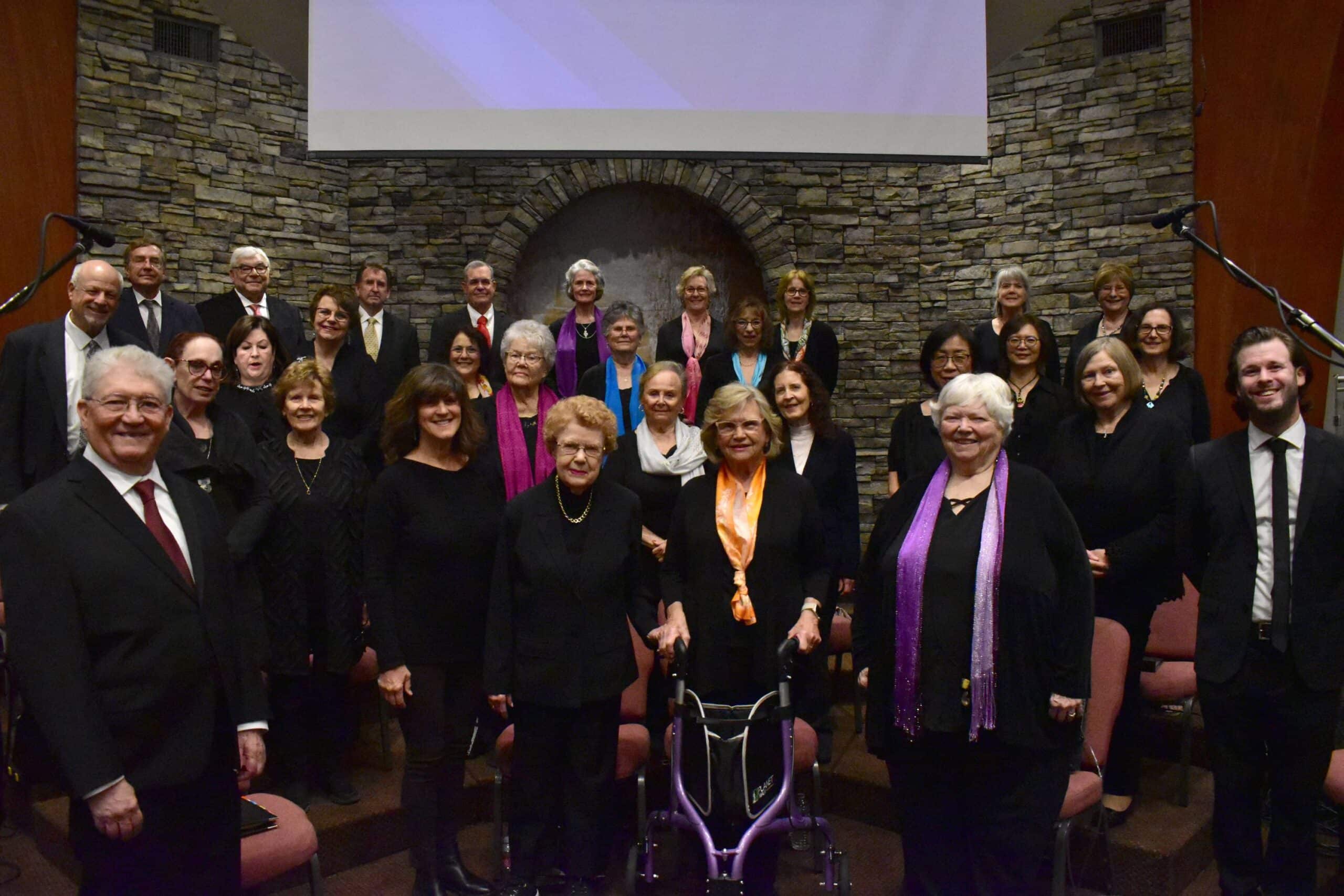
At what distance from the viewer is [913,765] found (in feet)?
7.22

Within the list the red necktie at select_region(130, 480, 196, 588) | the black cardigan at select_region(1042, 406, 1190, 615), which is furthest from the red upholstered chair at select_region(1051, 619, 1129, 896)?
the red necktie at select_region(130, 480, 196, 588)

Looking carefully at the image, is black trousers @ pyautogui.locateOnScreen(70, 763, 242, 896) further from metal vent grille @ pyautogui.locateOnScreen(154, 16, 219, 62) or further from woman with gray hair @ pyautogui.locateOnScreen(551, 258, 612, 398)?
metal vent grille @ pyautogui.locateOnScreen(154, 16, 219, 62)

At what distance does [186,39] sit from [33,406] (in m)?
3.58

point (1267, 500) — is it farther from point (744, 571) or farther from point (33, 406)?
point (33, 406)

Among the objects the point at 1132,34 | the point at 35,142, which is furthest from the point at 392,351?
the point at 1132,34

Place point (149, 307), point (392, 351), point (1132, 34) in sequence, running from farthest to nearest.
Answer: point (1132, 34)
point (392, 351)
point (149, 307)

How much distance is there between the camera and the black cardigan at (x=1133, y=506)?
265 cm

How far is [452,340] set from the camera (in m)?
3.82

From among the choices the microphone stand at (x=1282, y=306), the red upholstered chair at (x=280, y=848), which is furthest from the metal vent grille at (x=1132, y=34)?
the red upholstered chair at (x=280, y=848)

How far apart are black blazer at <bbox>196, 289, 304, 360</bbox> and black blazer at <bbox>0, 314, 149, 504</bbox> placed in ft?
3.41

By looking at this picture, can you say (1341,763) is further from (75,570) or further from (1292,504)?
(75,570)

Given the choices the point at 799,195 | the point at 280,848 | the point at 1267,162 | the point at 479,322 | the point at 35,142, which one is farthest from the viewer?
the point at 799,195

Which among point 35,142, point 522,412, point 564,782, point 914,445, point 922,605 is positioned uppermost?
point 35,142

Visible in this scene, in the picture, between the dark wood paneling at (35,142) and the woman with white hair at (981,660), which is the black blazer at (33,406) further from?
the woman with white hair at (981,660)
